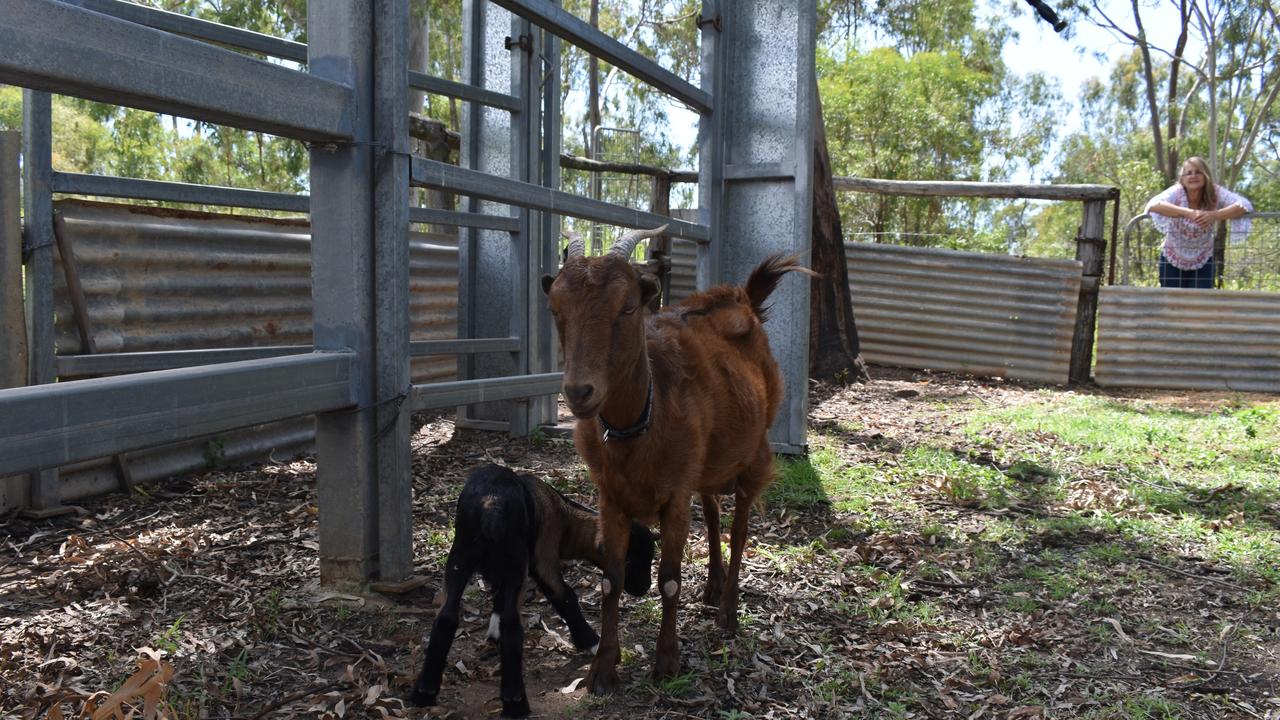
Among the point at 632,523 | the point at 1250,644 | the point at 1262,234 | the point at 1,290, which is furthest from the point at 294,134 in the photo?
the point at 1262,234

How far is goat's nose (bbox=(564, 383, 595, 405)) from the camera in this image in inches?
118

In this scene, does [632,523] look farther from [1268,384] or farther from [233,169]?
[233,169]

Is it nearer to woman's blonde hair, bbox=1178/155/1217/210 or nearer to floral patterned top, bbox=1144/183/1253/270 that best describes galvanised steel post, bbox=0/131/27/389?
floral patterned top, bbox=1144/183/1253/270

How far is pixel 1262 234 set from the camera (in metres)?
12.9

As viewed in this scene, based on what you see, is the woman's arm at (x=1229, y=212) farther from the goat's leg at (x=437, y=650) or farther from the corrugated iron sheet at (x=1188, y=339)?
the goat's leg at (x=437, y=650)

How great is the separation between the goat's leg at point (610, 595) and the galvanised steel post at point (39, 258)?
297cm

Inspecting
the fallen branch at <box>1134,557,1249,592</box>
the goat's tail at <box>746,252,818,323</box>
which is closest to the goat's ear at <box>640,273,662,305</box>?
the goat's tail at <box>746,252,818,323</box>

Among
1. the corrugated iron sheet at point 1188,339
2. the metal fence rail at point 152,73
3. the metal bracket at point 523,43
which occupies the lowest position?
the corrugated iron sheet at point 1188,339

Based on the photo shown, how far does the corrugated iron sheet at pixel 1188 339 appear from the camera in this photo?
10.9 metres

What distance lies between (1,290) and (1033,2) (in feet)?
18.3

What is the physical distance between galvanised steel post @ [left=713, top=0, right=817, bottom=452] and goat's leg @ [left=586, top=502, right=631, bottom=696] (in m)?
3.29

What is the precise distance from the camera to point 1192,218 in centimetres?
1109

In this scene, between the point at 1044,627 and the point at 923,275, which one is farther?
the point at 923,275

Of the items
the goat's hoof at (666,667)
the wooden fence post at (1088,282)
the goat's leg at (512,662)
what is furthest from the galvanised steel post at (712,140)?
the wooden fence post at (1088,282)
